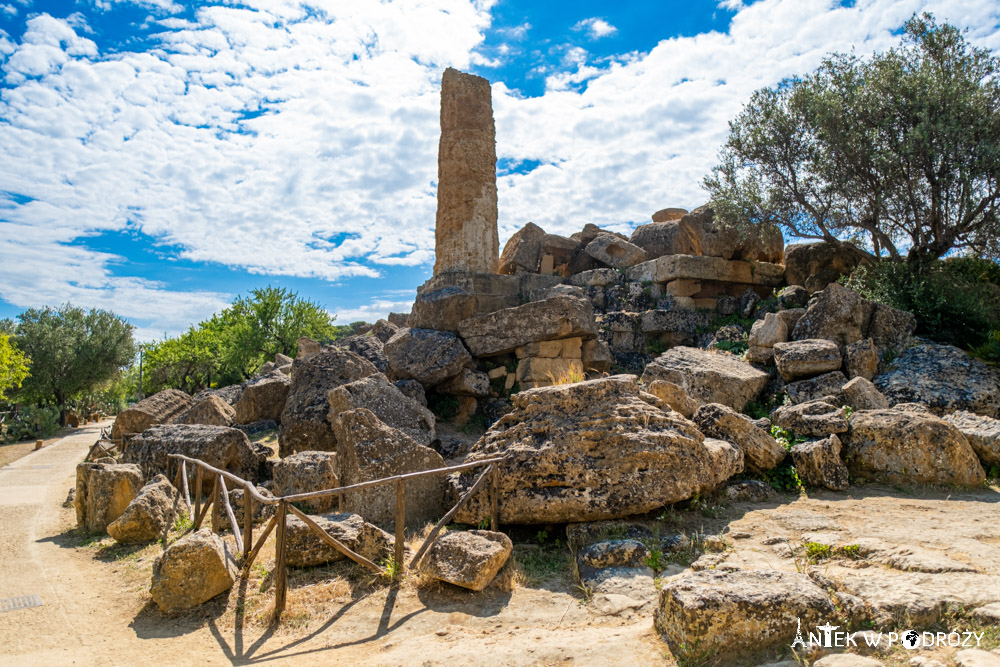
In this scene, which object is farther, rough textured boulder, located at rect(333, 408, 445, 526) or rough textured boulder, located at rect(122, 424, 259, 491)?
rough textured boulder, located at rect(122, 424, 259, 491)

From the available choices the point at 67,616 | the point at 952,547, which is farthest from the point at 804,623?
the point at 67,616


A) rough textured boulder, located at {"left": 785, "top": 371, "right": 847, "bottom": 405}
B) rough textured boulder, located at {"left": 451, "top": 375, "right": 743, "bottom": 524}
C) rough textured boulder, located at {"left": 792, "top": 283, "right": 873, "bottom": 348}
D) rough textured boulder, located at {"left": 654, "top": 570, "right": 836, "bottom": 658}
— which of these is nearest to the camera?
rough textured boulder, located at {"left": 654, "top": 570, "right": 836, "bottom": 658}

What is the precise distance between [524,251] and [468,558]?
12.3 metres

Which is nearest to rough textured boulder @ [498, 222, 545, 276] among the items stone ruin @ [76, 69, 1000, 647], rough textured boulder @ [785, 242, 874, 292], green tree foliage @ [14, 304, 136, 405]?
stone ruin @ [76, 69, 1000, 647]

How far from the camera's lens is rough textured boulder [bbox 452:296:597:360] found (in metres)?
11.3

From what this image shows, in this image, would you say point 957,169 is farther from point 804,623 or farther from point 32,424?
point 32,424

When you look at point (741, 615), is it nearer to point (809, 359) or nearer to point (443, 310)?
point (809, 359)

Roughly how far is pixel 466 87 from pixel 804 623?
13047 millimetres

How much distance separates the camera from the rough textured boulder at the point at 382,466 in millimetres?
6918

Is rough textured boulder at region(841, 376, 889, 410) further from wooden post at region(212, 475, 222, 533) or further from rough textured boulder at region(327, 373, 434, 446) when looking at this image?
wooden post at region(212, 475, 222, 533)

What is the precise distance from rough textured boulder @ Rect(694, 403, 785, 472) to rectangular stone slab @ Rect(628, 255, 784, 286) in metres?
6.80

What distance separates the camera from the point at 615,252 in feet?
53.3

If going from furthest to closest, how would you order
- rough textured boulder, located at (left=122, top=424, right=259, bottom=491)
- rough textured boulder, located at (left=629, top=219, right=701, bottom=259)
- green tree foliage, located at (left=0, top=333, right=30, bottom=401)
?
1. green tree foliage, located at (left=0, top=333, right=30, bottom=401)
2. rough textured boulder, located at (left=629, top=219, right=701, bottom=259)
3. rough textured boulder, located at (left=122, top=424, right=259, bottom=491)

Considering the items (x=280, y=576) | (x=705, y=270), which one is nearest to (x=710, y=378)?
(x=705, y=270)
